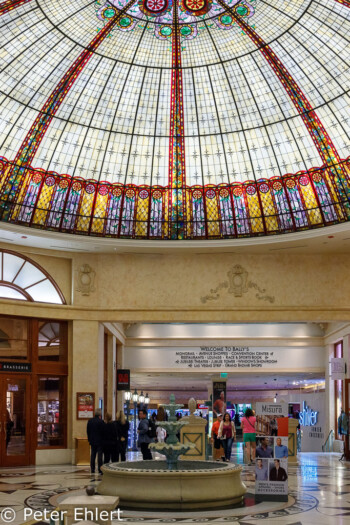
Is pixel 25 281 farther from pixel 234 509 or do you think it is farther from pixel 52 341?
pixel 234 509

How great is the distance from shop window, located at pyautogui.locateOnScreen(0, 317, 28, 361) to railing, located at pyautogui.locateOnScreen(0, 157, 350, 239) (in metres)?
3.28

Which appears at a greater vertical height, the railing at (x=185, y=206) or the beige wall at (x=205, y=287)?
the railing at (x=185, y=206)

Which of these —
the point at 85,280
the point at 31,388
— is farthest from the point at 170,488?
the point at 85,280

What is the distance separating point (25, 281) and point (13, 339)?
6.51ft

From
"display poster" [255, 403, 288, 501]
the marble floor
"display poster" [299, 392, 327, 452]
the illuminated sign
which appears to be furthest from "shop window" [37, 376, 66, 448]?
the illuminated sign

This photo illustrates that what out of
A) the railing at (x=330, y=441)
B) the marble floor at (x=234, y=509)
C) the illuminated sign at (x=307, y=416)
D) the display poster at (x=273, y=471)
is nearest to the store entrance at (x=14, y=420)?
the marble floor at (x=234, y=509)

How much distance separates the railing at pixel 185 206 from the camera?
2389 cm

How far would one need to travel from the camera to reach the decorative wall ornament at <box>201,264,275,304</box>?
25672mm

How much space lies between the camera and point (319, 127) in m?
23.6

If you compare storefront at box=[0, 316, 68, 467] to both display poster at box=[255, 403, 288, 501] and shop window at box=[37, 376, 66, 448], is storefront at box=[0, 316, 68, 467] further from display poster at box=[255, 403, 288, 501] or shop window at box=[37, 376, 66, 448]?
display poster at box=[255, 403, 288, 501]

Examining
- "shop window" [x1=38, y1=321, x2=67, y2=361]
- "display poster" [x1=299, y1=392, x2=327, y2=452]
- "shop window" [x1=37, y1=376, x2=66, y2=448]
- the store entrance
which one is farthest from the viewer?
"display poster" [x1=299, y1=392, x2=327, y2=452]

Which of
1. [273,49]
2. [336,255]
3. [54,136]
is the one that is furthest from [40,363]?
[273,49]

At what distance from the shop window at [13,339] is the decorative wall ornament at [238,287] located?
248 inches

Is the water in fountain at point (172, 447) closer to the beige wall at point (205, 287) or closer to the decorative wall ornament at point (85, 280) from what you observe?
the beige wall at point (205, 287)
